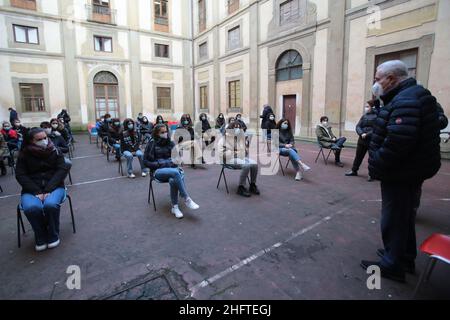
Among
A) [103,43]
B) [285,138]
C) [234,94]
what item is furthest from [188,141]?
[103,43]

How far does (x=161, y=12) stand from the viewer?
19.4 metres

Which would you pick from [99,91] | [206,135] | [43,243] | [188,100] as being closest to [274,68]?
[206,135]

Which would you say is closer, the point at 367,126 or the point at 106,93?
the point at 367,126

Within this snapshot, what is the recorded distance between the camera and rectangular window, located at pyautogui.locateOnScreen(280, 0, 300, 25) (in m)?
12.3

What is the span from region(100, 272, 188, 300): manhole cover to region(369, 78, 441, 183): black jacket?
2.02m

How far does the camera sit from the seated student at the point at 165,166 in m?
3.90

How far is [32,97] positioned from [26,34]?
3601 mm

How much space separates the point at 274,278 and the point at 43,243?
256 centimetres

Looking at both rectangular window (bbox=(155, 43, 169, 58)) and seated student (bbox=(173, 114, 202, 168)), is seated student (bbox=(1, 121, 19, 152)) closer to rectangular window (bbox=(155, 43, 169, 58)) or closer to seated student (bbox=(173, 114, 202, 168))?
seated student (bbox=(173, 114, 202, 168))

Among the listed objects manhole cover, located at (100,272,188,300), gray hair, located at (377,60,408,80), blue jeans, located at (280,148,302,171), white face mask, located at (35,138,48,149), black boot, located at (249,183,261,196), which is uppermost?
gray hair, located at (377,60,408,80)

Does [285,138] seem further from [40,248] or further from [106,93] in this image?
[106,93]

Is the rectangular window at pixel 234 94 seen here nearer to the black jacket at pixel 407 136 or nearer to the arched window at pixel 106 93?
the arched window at pixel 106 93

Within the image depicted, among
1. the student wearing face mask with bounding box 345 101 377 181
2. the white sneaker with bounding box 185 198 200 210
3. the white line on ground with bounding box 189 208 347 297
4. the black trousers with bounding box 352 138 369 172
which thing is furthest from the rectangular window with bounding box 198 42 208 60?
the white line on ground with bounding box 189 208 347 297
